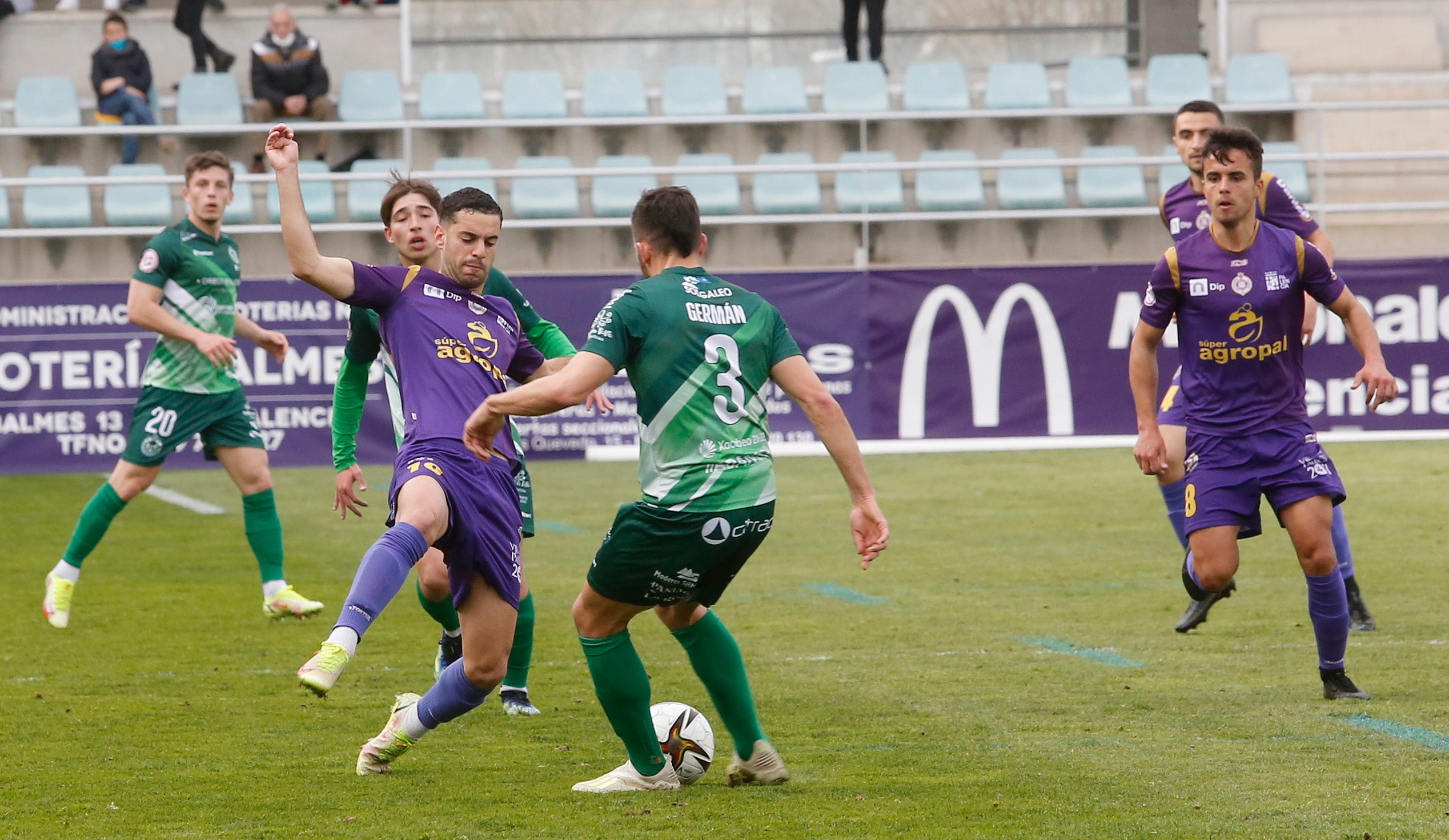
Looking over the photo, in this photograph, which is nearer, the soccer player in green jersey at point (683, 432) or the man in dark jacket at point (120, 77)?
the soccer player in green jersey at point (683, 432)

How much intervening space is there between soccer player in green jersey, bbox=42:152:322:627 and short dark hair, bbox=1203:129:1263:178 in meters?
4.77

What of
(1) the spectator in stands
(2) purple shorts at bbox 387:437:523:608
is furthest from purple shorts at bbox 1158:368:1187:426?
(1) the spectator in stands

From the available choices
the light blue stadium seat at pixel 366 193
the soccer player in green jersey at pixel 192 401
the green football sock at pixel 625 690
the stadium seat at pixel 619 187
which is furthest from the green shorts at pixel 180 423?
the stadium seat at pixel 619 187

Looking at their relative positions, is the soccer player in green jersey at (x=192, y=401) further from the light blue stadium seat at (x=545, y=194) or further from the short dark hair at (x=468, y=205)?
the light blue stadium seat at (x=545, y=194)

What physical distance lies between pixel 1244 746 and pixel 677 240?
2401mm

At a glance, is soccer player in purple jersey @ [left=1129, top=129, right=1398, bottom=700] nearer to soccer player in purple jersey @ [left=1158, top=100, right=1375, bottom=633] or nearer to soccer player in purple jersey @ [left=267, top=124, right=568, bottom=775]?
soccer player in purple jersey @ [left=1158, top=100, right=1375, bottom=633]

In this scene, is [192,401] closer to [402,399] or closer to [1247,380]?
[402,399]

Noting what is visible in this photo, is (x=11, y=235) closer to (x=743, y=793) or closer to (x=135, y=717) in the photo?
(x=135, y=717)

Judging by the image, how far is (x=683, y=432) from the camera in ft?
15.4

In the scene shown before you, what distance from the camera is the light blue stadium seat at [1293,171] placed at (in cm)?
1828

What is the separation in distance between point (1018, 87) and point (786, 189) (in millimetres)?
3348

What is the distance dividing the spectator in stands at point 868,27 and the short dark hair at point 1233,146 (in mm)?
14470

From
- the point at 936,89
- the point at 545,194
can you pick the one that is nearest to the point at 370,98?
the point at 545,194

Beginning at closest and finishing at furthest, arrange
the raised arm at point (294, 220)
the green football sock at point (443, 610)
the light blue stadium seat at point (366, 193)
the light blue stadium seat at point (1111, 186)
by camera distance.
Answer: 1. the raised arm at point (294, 220)
2. the green football sock at point (443, 610)
3. the light blue stadium seat at point (366, 193)
4. the light blue stadium seat at point (1111, 186)
